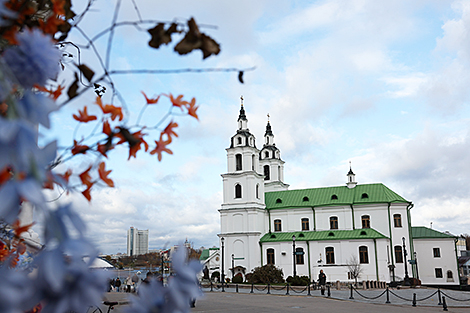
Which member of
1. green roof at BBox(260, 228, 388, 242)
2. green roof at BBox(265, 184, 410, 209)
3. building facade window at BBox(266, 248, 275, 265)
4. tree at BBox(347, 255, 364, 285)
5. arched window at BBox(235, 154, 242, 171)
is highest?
arched window at BBox(235, 154, 242, 171)

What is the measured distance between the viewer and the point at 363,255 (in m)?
45.5

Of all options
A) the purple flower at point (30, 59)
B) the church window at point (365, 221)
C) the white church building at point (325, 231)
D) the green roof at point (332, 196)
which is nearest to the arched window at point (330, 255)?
the white church building at point (325, 231)

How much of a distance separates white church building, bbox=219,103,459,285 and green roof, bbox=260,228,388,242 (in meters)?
0.11

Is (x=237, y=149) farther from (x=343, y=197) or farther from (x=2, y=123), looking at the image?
(x=2, y=123)

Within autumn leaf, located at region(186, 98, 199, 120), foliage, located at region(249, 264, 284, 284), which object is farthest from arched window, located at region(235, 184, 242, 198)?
autumn leaf, located at region(186, 98, 199, 120)

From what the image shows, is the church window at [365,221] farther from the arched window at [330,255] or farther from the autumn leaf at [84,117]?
the autumn leaf at [84,117]

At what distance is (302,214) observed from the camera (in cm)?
5206

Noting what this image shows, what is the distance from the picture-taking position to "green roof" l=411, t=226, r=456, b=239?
5012 cm

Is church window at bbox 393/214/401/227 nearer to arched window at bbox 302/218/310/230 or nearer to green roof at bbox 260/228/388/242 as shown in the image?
green roof at bbox 260/228/388/242

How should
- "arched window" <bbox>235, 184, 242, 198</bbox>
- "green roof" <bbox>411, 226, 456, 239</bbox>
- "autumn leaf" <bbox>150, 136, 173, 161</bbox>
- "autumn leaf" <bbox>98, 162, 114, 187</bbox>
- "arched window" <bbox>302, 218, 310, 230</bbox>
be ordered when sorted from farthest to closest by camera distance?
"arched window" <bbox>302, 218, 310, 230</bbox>
"arched window" <bbox>235, 184, 242, 198</bbox>
"green roof" <bbox>411, 226, 456, 239</bbox>
"autumn leaf" <bbox>150, 136, 173, 161</bbox>
"autumn leaf" <bbox>98, 162, 114, 187</bbox>

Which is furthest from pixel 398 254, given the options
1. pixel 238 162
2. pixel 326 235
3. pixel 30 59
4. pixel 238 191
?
pixel 30 59

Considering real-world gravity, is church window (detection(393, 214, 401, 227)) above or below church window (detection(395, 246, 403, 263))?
above

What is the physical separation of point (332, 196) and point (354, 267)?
34.6ft

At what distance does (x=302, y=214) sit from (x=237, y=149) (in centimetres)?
1204
